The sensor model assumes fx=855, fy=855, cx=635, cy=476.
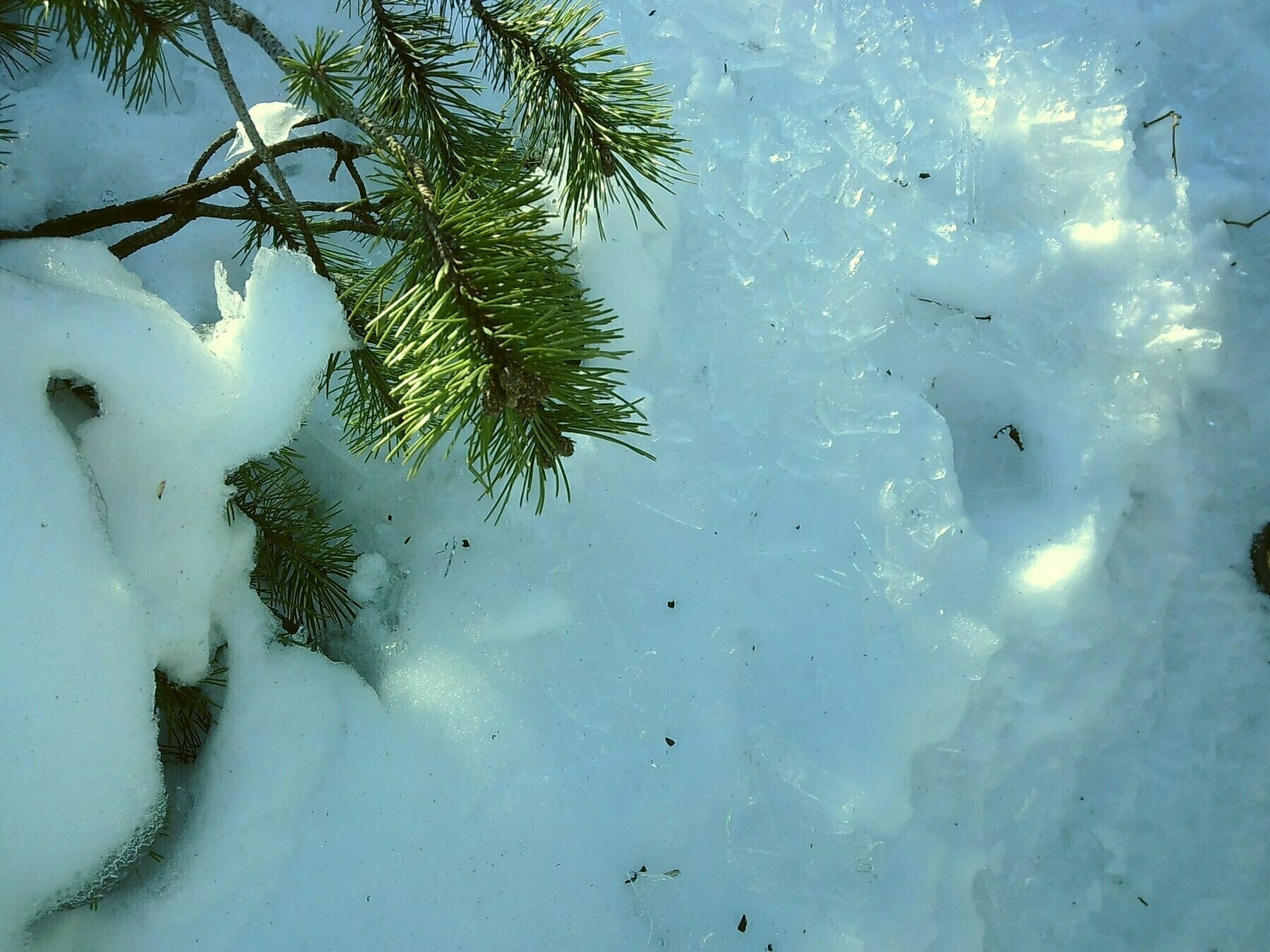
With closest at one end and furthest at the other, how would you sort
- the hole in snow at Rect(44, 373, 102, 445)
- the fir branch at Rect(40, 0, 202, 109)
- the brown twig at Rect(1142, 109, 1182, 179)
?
the fir branch at Rect(40, 0, 202, 109) < the hole in snow at Rect(44, 373, 102, 445) < the brown twig at Rect(1142, 109, 1182, 179)

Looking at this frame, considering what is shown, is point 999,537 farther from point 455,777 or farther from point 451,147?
point 451,147

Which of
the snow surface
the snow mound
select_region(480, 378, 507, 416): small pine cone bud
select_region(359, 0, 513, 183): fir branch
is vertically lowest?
the snow surface

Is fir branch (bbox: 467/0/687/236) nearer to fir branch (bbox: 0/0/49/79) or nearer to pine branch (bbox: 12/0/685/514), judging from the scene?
pine branch (bbox: 12/0/685/514)

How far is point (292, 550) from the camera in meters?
1.22

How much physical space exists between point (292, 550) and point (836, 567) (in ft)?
2.79

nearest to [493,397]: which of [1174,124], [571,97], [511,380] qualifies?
[511,380]

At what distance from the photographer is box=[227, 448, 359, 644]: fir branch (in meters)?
1.19

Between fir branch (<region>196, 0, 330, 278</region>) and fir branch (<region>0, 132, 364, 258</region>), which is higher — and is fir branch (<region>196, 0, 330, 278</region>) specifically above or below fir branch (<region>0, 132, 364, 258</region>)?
above

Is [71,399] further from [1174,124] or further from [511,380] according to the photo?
[1174,124]

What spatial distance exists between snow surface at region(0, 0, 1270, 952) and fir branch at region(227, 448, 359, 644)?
0.19 ft

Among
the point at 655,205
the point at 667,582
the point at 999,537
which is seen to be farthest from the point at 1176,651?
the point at 655,205

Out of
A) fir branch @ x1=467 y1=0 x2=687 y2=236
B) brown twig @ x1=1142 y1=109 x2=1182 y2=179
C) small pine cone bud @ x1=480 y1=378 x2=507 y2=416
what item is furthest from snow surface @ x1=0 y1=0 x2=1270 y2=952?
small pine cone bud @ x1=480 y1=378 x2=507 y2=416

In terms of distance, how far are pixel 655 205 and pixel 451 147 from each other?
1.94 ft

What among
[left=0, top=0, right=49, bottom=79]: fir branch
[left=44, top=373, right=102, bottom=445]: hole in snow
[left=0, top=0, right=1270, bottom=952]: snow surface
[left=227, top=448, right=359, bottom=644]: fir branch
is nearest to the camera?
[left=0, top=0, right=49, bottom=79]: fir branch
